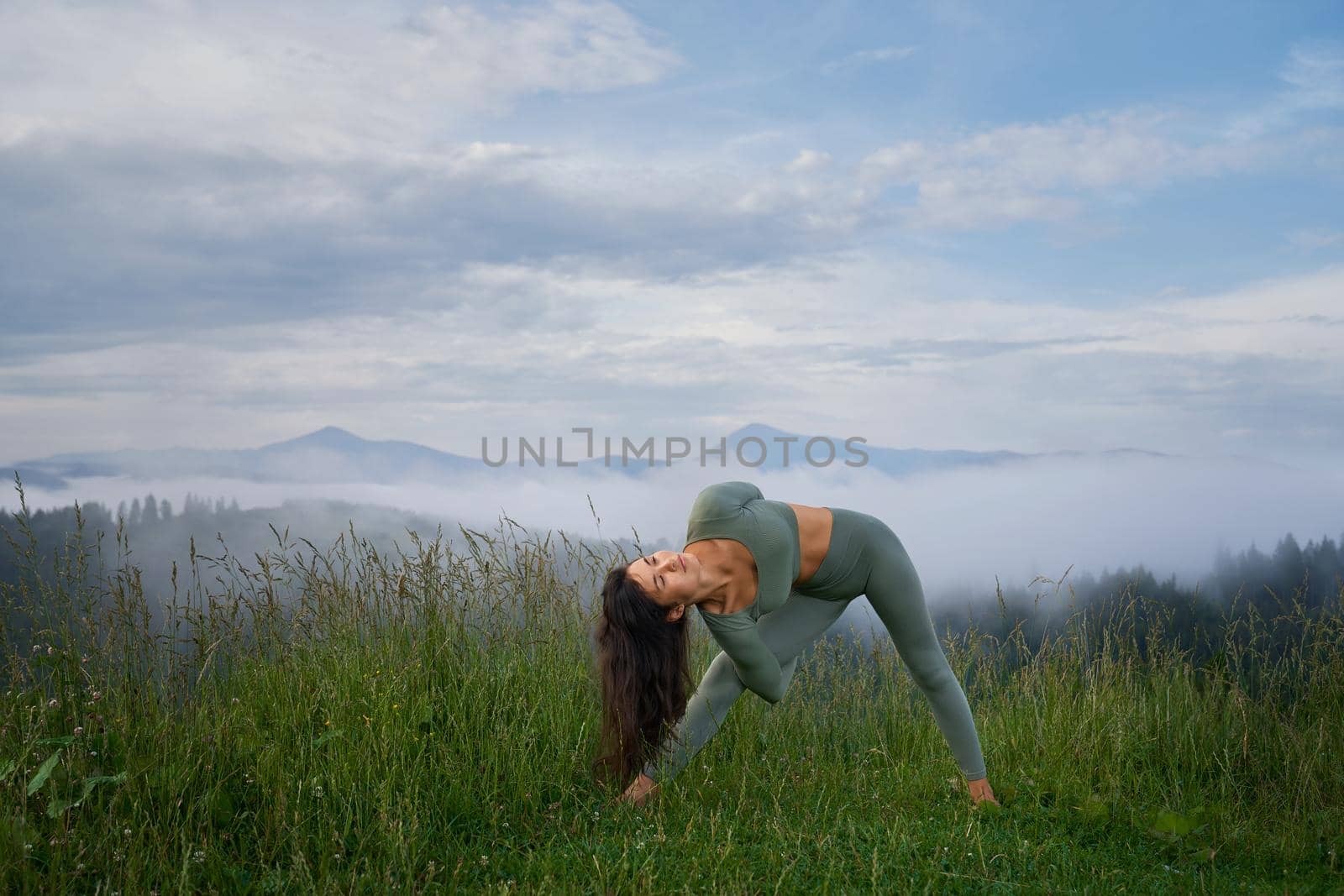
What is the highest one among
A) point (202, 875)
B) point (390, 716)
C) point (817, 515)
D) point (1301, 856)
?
point (817, 515)

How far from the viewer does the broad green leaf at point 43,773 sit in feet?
11.9

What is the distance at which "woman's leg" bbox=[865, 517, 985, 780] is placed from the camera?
15.3 feet

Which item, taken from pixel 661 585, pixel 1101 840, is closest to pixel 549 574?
pixel 661 585

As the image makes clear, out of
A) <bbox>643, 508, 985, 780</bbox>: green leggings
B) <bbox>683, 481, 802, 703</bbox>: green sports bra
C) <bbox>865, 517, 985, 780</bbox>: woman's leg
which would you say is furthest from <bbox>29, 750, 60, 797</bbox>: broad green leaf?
<bbox>865, 517, 985, 780</bbox>: woman's leg

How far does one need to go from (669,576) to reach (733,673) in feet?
2.69

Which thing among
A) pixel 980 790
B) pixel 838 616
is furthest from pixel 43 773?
pixel 980 790

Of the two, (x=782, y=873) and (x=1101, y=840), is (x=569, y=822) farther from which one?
(x=1101, y=840)

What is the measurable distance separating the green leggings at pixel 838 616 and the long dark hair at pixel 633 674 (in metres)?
0.12

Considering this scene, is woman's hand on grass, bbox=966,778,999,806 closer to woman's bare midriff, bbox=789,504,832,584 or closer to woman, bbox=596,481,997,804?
woman, bbox=596,481,997,804

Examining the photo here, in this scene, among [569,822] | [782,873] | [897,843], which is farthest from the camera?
[569,822]

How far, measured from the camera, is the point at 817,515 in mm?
4660

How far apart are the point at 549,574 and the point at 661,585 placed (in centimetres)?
195

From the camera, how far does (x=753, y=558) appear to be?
4.33 metres

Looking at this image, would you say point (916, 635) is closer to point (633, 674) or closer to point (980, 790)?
point (980, 790)
